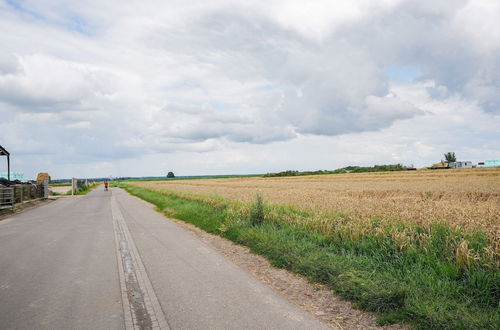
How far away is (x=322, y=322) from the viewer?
533cm

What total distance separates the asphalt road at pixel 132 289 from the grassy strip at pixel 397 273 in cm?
118

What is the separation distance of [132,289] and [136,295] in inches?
15.3

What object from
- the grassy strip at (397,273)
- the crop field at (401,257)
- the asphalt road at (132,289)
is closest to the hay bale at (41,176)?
the asphalt road at (132,289)

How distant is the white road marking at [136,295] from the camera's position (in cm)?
528

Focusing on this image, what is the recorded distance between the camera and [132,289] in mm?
6809

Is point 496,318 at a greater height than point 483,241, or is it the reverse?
point 483,241

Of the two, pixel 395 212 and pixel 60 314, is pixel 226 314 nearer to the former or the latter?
pixel 60 314

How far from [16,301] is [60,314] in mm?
1214

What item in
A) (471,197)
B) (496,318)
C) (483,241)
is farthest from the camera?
(471,197)

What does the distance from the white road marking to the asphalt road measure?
0.6 inches

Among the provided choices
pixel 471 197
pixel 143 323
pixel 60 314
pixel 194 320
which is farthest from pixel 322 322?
pixel 471 197

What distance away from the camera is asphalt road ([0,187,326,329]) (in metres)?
5.30

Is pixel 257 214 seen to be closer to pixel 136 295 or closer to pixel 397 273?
pixel 397 273

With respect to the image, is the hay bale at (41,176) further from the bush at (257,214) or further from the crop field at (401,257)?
the crop field at (401,257)
